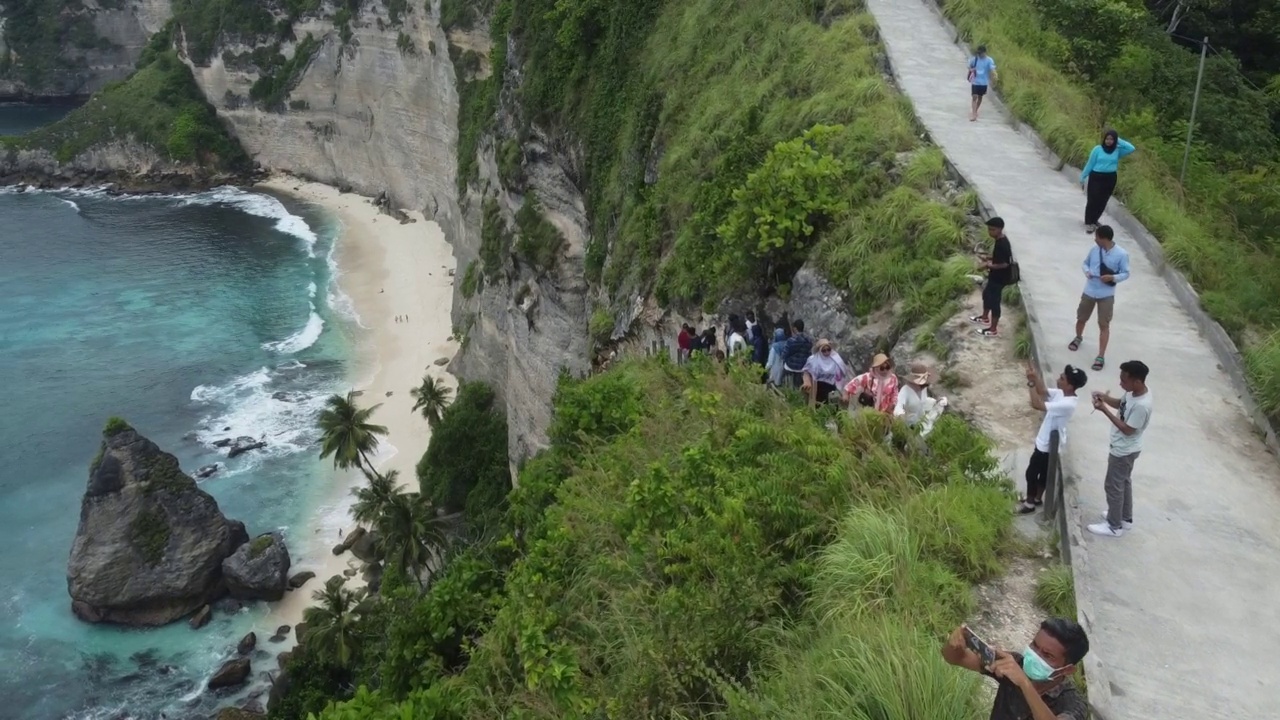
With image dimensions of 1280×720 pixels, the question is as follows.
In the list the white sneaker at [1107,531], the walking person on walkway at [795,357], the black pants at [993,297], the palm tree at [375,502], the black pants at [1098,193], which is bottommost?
the palm tree at [375,502]

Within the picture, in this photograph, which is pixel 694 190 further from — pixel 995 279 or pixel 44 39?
pixel 44 39

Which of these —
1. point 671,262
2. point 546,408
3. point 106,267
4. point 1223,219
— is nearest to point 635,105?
point 671,262

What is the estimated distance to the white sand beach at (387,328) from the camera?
122ft

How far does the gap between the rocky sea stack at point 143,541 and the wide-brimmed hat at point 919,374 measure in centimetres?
3219

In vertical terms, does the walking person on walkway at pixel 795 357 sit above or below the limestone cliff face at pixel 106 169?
above

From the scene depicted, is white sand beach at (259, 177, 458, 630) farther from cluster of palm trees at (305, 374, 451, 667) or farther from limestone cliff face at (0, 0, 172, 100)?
limestone cliff face at (0, 0, 172, 100)

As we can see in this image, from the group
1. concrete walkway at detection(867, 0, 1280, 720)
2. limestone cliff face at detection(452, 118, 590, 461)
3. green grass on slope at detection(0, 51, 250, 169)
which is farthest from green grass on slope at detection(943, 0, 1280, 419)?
green grass on slope at detection(0, 51, 250, 169)

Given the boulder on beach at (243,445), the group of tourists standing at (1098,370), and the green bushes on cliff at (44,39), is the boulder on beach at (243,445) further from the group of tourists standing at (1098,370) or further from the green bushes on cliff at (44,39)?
the green bushes on cliff at (44,39)

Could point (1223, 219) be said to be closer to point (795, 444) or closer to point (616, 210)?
point (795, 444)

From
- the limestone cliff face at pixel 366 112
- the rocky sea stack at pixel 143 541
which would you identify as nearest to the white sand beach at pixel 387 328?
the limestone cliff face at pixel 366 112

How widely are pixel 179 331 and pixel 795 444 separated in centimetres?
5533

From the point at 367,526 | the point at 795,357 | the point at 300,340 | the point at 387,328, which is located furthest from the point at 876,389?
the point at 300,340

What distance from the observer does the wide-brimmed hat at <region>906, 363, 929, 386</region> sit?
1027cm

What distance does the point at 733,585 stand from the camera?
7953 mm
